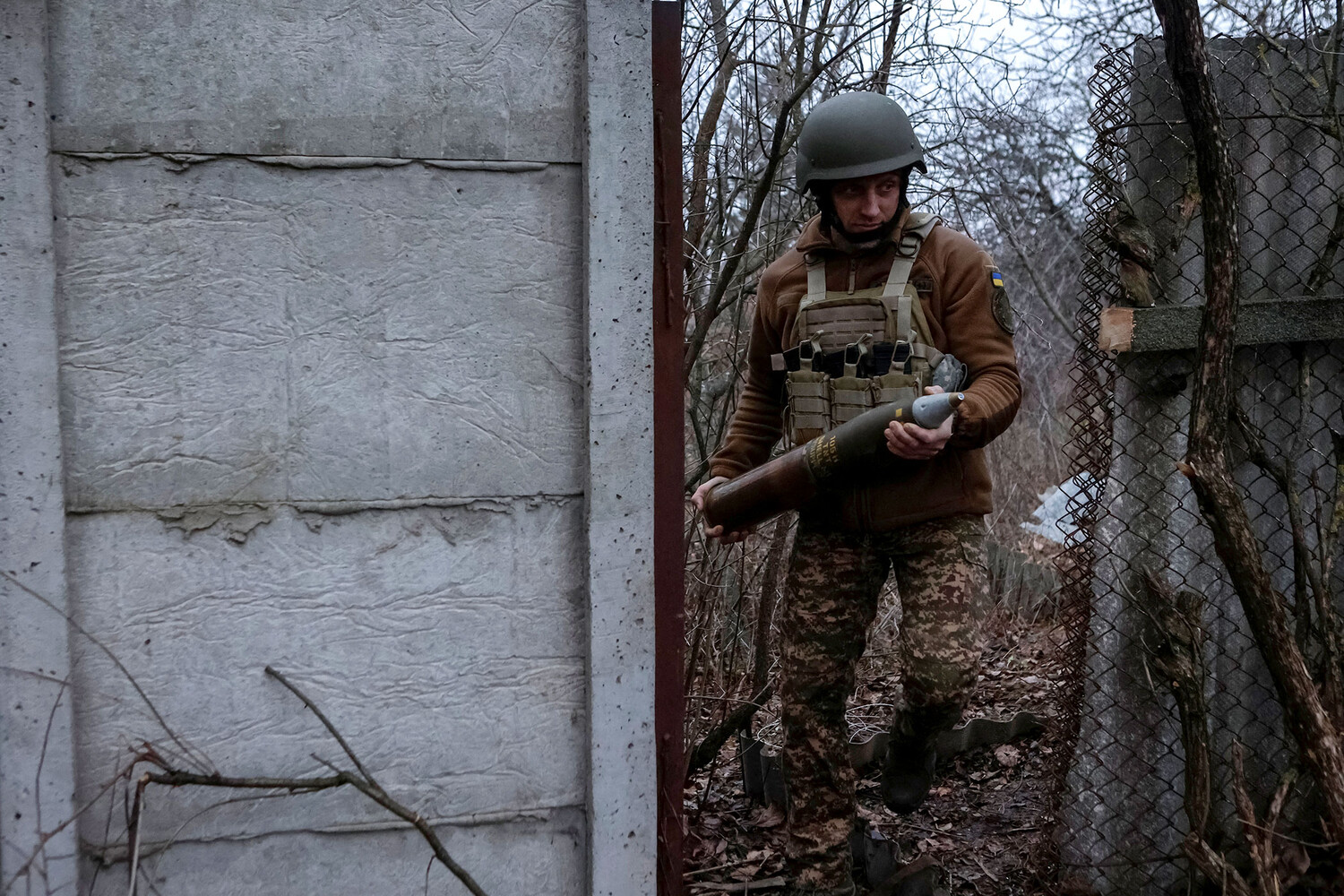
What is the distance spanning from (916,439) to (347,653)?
1.45 metres

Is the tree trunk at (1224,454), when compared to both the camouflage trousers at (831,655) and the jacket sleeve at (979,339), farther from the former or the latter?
the camouflage trousers at (831,655)

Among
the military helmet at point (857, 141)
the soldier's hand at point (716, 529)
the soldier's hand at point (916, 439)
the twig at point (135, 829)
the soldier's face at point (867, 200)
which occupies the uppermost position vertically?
the military helmet at point (857, 141)

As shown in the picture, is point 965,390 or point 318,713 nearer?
point 318,713

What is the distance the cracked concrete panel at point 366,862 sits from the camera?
7.64ft

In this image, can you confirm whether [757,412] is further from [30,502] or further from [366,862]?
[30,502]

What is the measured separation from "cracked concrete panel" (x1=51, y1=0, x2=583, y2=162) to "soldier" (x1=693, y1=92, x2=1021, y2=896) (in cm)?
95

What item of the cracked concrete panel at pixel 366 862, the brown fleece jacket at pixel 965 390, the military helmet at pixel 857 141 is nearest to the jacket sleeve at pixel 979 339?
the brown fleece jacket at pixel 965 390

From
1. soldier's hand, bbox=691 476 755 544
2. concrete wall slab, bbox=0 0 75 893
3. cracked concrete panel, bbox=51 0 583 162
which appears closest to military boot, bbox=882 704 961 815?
soldier's hand, bbox=691 476 755 544

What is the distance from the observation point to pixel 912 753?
3.15 m

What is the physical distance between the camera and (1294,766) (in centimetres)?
291

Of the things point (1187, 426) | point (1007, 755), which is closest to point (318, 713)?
point (1187, 426)

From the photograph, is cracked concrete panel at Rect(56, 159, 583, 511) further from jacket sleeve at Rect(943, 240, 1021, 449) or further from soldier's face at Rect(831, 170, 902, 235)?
jacket sleeve at Rect(943, 240, 1021, 449)

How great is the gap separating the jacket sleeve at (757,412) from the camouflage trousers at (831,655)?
320 millimetres

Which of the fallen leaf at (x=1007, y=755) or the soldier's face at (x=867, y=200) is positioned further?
the fallen leaf at (x=1007, y=755)
